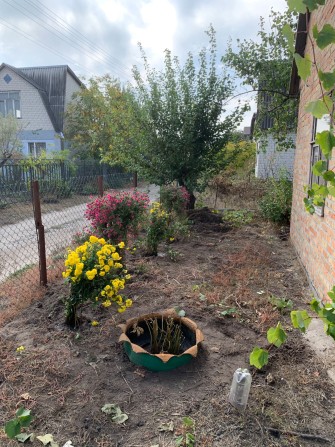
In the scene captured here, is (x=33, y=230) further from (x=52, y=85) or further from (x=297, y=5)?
(x=52, y=85)

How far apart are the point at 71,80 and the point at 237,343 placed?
2183 cm

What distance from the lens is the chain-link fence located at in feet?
13.0

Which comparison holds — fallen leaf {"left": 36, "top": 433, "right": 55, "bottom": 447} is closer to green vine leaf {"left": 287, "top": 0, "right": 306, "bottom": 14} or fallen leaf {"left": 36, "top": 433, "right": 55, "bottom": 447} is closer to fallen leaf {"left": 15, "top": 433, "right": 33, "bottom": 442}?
fallen leaf {"left": 15, "top": 433, "right": 33, "bottom": 442}

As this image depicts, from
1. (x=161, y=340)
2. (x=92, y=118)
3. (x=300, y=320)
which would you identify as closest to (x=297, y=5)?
(x=300, y=320)

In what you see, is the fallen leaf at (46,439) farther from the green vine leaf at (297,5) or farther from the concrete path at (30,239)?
the concrete path at (30,239)

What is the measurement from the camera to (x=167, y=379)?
8.09ft

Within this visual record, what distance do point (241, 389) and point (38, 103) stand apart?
21007 millimetres

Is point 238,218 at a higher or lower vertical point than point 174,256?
higher

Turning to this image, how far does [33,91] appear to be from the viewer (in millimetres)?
19656

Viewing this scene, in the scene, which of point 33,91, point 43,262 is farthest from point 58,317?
point 33,91

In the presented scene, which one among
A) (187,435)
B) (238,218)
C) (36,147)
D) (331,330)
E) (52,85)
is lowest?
(187,435)

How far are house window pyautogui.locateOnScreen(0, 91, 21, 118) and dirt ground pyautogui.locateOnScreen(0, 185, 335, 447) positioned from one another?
1959cm

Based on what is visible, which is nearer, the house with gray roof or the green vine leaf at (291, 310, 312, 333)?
the green vine leaf at (291, 310, 312, 333)

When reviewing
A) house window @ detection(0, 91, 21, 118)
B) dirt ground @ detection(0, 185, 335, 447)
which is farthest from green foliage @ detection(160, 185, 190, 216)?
house window @ detection(0, 91, 21, 118)
